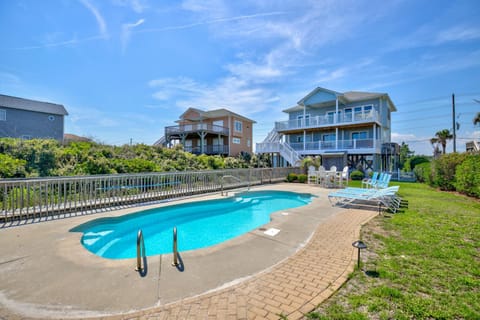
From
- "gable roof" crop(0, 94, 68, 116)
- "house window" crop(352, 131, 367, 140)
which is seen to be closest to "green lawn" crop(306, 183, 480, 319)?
"house window" crop(352, 131, 367, 140)

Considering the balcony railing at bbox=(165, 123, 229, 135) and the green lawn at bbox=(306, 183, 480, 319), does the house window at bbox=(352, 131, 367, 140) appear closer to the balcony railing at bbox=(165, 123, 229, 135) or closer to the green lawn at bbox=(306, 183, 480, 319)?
the balcony railing at bbox=(165, 123, 229, 135)

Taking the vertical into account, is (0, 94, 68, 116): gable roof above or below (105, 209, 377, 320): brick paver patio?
above

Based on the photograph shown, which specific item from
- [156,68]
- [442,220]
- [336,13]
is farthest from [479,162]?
[156,68]

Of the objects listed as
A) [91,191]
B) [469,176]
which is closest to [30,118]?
[91,191]

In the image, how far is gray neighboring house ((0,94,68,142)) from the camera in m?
20.2

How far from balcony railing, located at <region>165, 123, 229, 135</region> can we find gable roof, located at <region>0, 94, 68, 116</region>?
11.7 meters

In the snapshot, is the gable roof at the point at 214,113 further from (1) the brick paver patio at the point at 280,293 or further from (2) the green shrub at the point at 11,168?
(1) the brick paver patio at the point at 280,293

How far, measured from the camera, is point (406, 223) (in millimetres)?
5746

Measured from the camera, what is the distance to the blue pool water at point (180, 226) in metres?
5.42

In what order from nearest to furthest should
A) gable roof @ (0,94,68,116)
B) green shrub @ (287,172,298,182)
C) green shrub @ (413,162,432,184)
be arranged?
1. green shrub @ (413,162,432,184)
2. green shrub @ (287,172,298,182)
3. gable roof @ (0,94,68,116)

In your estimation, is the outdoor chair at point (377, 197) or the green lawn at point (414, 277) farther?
the outdoor chair at point (377, 197)

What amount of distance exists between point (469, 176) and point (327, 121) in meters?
13.0

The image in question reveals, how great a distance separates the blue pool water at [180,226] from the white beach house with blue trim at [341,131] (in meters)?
11.8

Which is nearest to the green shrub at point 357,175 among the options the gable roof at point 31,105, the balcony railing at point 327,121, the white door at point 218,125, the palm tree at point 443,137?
the balcony railing at point 327,121
